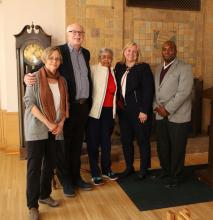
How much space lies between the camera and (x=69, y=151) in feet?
8.79

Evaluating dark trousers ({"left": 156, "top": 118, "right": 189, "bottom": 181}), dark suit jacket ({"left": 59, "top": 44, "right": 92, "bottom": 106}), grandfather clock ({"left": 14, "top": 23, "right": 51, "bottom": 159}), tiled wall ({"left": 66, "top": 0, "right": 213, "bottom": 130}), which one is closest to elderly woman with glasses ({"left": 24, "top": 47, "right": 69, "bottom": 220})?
dark suit jacket ({"left": 59, "top": 44, "right": 92, "bottom": 106})

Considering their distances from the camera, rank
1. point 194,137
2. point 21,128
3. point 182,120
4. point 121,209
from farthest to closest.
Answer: point 194,137 → point 21,128 → point 182,120 → point 121,209

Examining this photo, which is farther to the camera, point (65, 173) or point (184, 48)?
point (184, 48)

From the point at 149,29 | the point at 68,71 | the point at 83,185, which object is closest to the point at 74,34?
the point at 68,71

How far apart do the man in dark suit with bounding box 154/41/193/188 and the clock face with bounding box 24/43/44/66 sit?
1490mm

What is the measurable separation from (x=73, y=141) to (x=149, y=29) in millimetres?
2135

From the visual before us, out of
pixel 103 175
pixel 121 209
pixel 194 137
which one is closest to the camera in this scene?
pixel 121 209

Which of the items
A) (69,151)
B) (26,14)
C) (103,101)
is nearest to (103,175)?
(69,151)

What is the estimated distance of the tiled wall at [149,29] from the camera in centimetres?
378

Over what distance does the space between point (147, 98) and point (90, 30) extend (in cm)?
148

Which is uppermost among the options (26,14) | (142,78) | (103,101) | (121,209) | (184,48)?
(26,14)

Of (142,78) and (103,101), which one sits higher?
(142,78)

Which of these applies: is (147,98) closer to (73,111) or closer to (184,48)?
(73,111)

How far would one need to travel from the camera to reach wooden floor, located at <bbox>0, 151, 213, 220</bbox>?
A: 2.27 meters
